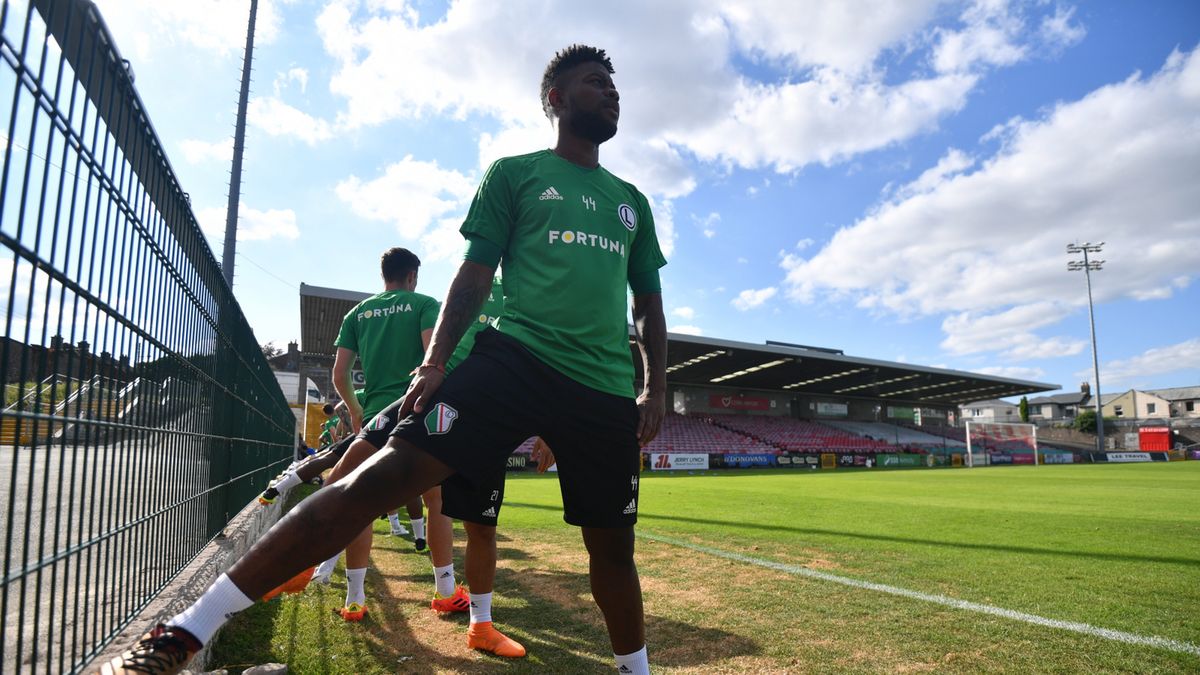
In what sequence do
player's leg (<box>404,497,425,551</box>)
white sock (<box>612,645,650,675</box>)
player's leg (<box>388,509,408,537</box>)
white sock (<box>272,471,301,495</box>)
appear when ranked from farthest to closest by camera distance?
1. player's leg (<box>388,509,408,537</box>)
2. player's leg (<box>404,497,425,551</box>)
3. white sock (<box>272,471,301,495</box>)
4. white sock (<box>612,645,650,675</box>)

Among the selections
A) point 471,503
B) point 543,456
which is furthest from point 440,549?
point 543,456

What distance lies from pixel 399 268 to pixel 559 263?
2.52 meters

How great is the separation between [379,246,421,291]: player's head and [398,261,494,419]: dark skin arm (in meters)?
2.39

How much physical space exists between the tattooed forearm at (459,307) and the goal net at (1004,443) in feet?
164

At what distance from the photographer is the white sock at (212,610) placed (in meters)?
1.46

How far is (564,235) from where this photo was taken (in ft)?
7.18

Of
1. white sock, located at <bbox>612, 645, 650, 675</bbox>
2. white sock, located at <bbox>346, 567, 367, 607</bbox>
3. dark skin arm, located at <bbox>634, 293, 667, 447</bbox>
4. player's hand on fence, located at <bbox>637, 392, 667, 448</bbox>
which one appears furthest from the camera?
white sock, located at <bbox>346, 567, 367, 607</bbox>

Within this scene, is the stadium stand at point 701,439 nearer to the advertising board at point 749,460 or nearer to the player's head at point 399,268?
the advertising board at point 749,460

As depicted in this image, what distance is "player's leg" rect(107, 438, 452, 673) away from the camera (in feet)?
4.71

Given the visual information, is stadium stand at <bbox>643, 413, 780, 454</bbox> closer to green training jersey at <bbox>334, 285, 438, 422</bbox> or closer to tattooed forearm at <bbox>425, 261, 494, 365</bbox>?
green training jersey at <bbox>334, 285, 438, 422</bbox>

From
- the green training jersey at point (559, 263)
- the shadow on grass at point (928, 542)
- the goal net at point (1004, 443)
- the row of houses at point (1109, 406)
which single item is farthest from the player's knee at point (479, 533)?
the row of houses at point (1109, 406)

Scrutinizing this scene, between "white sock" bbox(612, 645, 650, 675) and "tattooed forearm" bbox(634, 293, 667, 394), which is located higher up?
"tattooed forearm" bbox(634, 293, 667, 394)

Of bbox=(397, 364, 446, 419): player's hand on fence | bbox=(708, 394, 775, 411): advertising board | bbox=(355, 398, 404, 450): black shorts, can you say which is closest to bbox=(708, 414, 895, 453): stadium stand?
bbox=(708, 394, 775, 411): advertising board

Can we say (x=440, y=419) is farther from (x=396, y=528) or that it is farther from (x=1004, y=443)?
(x=1004, y=443)
